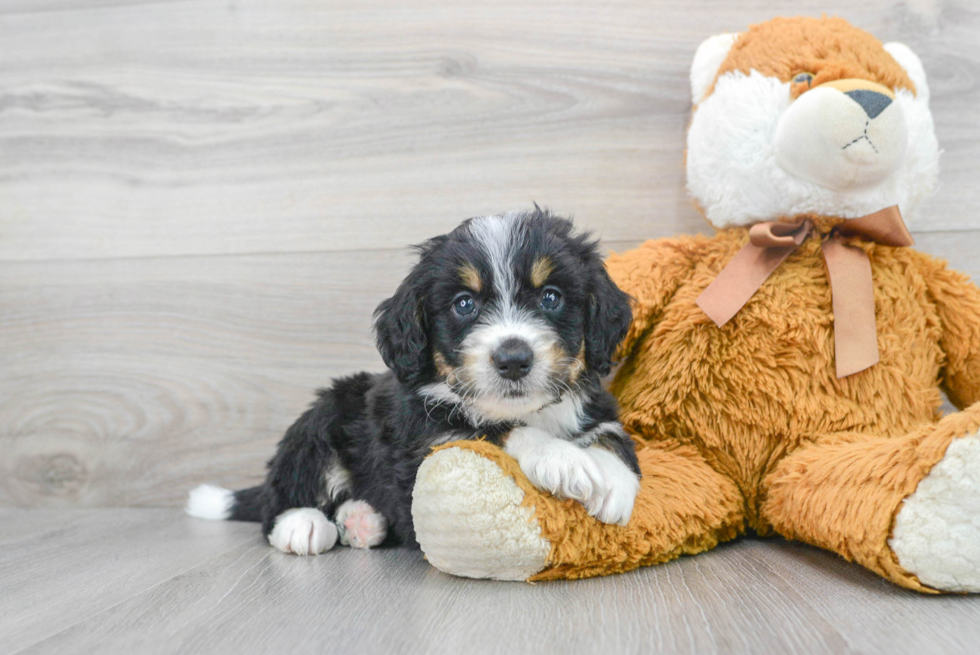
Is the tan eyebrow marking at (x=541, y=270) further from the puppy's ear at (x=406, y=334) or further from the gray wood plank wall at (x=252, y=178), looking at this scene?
the gray wood plank wall at (x=252, y=178)

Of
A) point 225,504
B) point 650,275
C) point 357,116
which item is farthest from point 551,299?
point 225,504

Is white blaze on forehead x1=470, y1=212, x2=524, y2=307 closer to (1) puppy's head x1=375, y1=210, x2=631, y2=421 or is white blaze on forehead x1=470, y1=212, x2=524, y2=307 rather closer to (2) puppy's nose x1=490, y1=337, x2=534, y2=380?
(1) puppy's head x1=375, y1=210, x2=631, y2=421

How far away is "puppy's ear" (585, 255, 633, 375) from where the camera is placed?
1.73m

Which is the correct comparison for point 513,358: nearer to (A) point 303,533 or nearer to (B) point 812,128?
(A) point 303,533

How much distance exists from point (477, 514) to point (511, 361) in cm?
31

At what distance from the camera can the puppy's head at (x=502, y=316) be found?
159cm

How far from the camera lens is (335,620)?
1.38 m

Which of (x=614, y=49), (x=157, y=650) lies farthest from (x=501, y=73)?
(x=157, y=650)

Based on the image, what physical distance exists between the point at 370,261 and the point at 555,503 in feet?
4.32

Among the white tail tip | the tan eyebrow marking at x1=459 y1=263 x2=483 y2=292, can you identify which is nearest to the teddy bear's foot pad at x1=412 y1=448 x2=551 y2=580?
the tan eyebrow marking at x1=459 y1=263 x2=483 y2=292

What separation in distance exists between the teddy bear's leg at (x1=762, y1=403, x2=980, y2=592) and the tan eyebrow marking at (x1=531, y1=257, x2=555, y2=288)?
771 mm

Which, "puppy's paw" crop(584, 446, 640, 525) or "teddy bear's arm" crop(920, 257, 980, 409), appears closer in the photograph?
"puppy's paw" crop(584, 446, 640, 525)

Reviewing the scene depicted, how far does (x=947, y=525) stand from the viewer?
1.36m

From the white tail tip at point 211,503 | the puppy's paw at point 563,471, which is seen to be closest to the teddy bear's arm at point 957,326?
the puppy's paw at point 563,471
